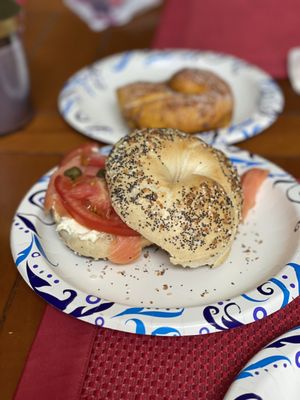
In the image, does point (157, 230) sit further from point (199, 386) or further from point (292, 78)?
point (292, 78)

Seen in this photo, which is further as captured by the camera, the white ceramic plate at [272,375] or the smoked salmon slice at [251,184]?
the smoked salmon slice at [251,184]

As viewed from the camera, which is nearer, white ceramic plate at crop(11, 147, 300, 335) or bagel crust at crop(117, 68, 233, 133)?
white ceramic plate at crop(11, 147, 300, 335)

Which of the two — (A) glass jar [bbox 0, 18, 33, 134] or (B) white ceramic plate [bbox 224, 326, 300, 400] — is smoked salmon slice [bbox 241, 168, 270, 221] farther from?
(A) glass jar [bbox 0, 18, 33, 134]

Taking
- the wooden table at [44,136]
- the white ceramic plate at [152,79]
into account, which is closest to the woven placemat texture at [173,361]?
the wooden table at [44,136]

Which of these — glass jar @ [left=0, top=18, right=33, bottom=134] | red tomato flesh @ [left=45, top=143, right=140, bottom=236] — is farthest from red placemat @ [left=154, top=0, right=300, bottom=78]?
red tomato flesh @ [left=45, top=143, right=140, bottom=236]

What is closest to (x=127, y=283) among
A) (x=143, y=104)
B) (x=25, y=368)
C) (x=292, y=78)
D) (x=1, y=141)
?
(x=25, y=368)

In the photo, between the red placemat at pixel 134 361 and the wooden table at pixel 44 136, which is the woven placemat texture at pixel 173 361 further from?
the wooden table at pixel 44 136

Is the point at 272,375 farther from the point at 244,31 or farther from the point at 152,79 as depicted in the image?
the point at 244,31
